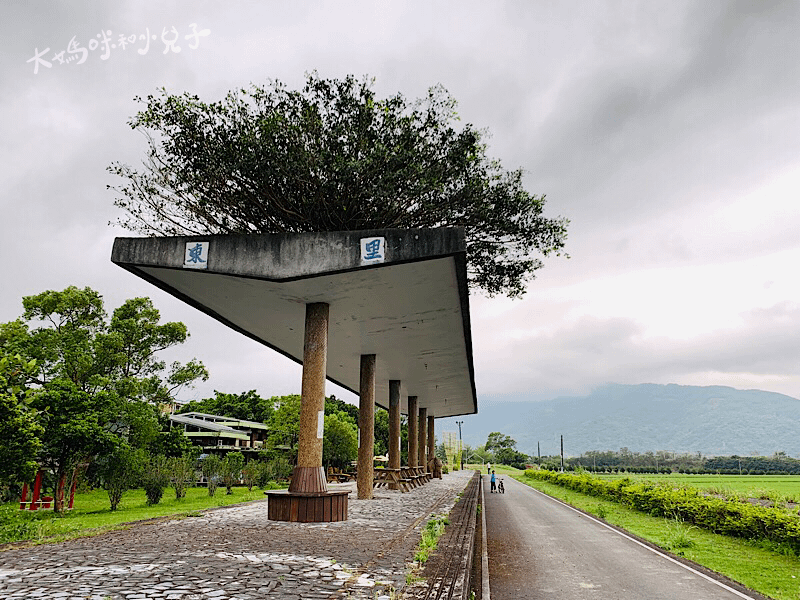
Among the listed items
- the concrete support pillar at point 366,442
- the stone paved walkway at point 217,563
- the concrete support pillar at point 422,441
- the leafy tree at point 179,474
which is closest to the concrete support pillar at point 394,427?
the concrete support pillar at point 366,442

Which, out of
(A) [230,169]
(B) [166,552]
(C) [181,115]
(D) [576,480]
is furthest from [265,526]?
(D) [576,480]

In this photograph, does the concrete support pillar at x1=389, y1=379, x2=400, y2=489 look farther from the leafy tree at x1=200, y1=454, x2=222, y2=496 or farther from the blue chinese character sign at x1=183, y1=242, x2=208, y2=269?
the blue chinese character sign at x1=183, y1=242, x2=208, y2=269

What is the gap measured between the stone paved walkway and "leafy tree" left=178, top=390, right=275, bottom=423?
4138 centimetres

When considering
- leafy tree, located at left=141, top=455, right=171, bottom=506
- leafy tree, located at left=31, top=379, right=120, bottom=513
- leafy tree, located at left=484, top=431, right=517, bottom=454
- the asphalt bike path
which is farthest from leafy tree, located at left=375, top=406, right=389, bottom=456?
leafy tree, located at left=484, top=431, right=517, bottom=454

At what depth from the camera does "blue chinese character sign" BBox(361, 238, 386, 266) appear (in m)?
9.84

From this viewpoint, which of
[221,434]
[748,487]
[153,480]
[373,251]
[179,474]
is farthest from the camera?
[221,434]

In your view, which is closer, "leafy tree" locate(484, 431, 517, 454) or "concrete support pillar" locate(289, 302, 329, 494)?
"concrete support pillar" locate(289, 302, 329, 494)

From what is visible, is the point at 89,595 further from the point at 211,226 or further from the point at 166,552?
the point at 211,226

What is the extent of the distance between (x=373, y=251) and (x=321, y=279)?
4.83 ft

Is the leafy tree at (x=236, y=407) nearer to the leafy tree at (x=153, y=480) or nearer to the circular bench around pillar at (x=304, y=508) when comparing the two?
the leafy tree at (x=153, y=480)

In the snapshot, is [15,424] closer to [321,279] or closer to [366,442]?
[321,279]

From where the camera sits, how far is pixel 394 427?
23828 millimetres

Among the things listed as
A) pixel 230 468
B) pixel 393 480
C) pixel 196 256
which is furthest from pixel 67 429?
pixel 393 480

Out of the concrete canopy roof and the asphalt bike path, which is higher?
the concrete canopy roof
